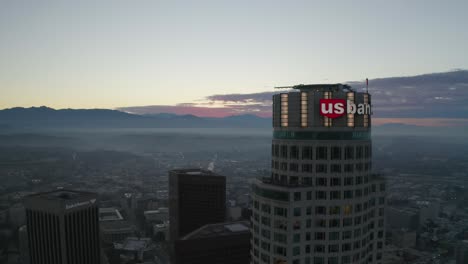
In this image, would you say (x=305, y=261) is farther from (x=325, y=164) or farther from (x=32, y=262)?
(x=32, y=262)

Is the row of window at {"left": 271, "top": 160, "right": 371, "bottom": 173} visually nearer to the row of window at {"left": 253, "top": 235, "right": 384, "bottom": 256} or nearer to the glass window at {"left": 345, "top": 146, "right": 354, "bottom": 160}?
the glass window at {"left": 345, "top": 146, "right": 354, "bottom": 160}

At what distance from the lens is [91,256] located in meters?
192

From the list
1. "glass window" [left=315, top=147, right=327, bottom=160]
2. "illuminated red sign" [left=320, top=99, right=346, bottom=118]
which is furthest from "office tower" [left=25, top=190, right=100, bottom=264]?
"illuminated red sign" [left=320, top=99, right=346, bottom=118]

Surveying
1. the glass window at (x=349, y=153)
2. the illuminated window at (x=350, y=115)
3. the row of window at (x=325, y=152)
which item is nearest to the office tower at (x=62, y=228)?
the row of window at (x=325, y=152)

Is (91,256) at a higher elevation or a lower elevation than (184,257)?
lower

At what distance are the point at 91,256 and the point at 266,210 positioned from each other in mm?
152799

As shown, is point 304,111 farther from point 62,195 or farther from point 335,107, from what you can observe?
point 62,195

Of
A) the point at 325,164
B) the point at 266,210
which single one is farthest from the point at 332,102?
the point at 266,210

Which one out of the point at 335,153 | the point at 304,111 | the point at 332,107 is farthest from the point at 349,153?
the point at 304,111

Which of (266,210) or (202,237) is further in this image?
(202,237)

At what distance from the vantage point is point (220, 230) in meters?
168

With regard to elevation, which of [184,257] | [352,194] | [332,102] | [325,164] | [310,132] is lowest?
[184,257]

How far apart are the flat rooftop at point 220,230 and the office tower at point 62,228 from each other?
6070 cm

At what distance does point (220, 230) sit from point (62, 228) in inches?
3075
